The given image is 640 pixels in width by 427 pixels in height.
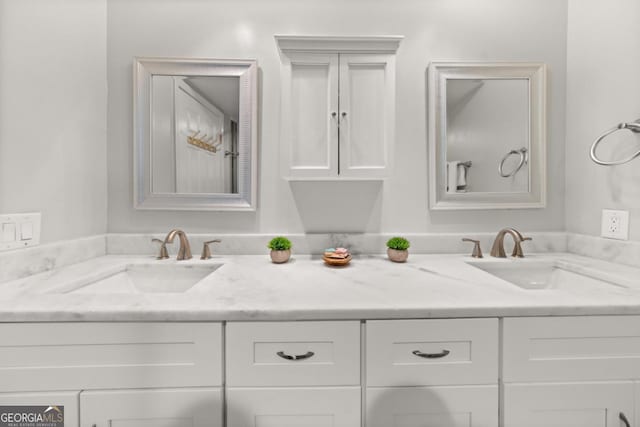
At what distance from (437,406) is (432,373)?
9 centimetres

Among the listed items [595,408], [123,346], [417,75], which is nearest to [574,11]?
[417,75]

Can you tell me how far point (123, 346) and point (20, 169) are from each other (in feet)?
2.58

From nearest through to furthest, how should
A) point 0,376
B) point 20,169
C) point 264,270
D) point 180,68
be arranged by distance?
1. point 0,376
2. point 20,169
3. point 264,270
4. point 180,68

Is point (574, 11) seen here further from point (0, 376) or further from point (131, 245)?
point (0, 376)

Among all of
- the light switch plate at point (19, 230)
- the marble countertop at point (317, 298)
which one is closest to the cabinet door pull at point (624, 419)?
the marble countertop at point (317, 298)

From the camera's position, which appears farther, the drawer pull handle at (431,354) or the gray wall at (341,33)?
the gray wall at (341,33)

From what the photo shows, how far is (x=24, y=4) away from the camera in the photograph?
1.06 m

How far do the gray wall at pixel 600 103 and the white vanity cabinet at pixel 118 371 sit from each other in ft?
5.48

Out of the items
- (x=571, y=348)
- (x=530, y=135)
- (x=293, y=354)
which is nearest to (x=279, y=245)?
(x=293, y=354)

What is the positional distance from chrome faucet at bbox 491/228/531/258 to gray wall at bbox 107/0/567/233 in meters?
0.11

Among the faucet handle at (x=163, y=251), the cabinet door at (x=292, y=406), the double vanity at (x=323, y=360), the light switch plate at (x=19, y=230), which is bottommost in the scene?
the cabinet door at (x=292, y=406)

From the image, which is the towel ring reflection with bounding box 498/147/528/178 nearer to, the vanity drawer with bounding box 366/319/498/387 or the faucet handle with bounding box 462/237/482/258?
the faucet handle with bounding box 462/237/482/258

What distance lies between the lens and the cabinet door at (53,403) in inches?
30.7

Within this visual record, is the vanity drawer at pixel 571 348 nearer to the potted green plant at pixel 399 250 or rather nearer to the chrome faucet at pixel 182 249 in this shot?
the potted green plant at pixel 399 250
